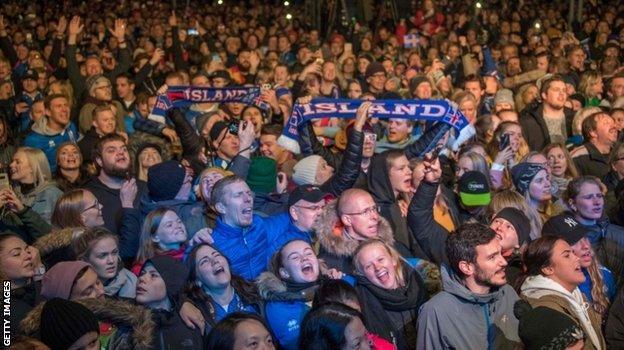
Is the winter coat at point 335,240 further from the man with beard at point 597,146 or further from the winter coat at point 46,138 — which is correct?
the winter coat at point 46,138

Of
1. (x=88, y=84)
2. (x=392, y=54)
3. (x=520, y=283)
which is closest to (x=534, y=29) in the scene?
(x=392, y=54)

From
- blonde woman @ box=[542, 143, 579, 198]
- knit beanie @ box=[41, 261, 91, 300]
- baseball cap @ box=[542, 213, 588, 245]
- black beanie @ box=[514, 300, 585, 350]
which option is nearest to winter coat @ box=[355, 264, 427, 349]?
black beanie @ box=[514, 300, 585, 350]

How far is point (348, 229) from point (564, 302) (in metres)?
1.49

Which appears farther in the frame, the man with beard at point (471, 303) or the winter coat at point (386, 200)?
the winter coat at point (386, 200)

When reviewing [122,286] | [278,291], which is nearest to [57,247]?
[122,286]

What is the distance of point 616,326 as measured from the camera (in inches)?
211

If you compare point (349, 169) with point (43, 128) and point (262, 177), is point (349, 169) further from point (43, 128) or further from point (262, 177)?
point (43, 128)

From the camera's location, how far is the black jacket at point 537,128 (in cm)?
978

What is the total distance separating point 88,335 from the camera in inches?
163

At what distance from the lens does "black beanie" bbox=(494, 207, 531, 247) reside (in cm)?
599

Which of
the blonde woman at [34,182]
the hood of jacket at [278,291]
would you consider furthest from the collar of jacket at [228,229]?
the blonde woman at [34,182]

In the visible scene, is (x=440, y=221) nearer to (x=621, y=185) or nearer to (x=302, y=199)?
(x=302, y=199)

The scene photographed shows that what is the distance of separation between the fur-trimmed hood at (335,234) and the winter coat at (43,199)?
2481 mm

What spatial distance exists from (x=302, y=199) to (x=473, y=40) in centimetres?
1071
